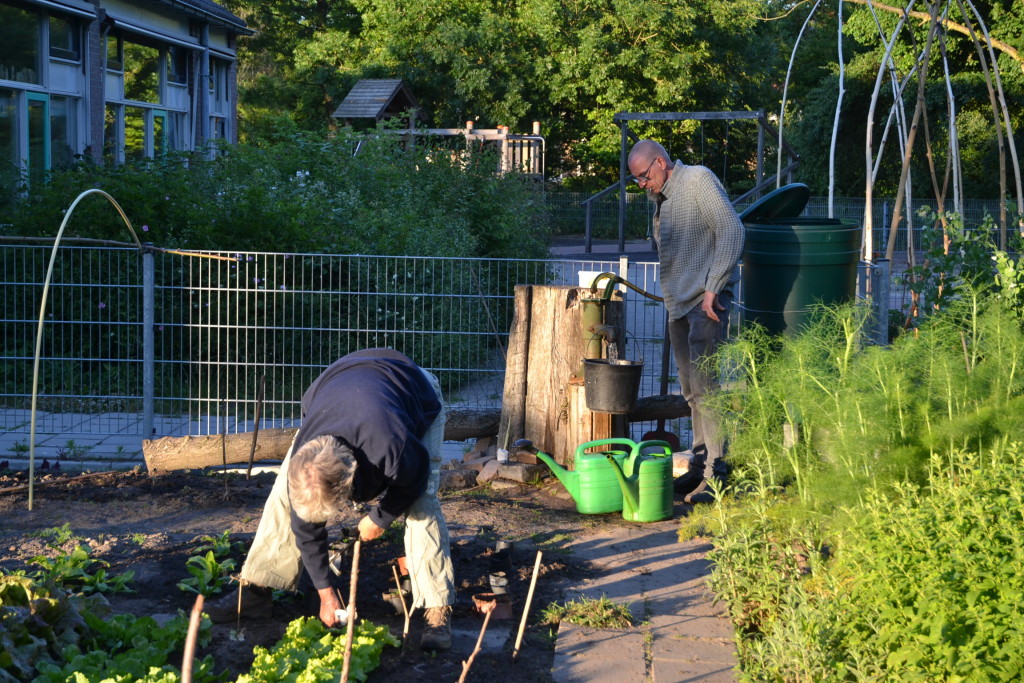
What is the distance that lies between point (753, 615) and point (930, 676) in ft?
3.17

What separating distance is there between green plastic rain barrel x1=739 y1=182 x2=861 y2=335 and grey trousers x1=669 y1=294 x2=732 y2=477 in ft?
1.50

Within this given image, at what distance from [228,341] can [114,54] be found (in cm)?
1317

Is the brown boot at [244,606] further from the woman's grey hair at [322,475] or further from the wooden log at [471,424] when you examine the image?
the wooden log at [471,424]

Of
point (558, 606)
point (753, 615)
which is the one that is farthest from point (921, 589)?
point (558, 606)

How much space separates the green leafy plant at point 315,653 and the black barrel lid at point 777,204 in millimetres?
4165

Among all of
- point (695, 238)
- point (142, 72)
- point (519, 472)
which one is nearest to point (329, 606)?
point (519, 472)

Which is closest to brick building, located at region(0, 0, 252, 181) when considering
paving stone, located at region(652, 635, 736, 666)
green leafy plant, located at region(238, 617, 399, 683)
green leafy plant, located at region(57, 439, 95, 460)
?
green leafy plant, located at region(57, 439, 95, 460)

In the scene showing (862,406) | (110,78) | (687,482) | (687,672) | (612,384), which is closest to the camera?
(687,672)

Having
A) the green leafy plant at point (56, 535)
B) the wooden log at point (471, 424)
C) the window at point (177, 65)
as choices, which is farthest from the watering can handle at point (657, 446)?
the window at point (177, 65)

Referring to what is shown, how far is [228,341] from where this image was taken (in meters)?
7.54

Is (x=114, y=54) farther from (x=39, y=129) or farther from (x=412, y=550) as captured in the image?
(x=412, y=550)

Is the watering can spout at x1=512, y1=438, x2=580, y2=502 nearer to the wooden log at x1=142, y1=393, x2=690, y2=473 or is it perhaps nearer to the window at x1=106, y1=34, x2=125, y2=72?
the wooden log at x1=142, y1=393, x2=690, y2=473

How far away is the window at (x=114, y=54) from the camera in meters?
18.4

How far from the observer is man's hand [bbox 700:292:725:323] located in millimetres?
5965
